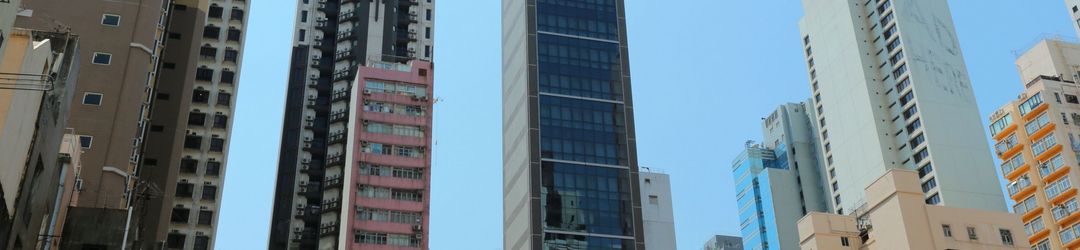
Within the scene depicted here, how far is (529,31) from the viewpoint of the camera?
120562 millimetres

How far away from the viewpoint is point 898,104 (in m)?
122

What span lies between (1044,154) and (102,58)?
229 ft

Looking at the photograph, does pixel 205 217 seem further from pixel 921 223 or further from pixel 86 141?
pixel 921 223

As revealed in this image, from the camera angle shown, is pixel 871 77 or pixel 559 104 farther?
pixel 871 77

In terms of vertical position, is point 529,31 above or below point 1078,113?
above

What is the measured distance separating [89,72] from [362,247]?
3277 centimetres

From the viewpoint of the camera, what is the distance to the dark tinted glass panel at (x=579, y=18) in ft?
397

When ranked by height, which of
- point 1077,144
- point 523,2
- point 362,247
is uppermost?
point 523,2

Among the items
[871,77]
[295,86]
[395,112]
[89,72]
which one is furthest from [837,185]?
[89,72]

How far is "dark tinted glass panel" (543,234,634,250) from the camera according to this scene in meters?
108

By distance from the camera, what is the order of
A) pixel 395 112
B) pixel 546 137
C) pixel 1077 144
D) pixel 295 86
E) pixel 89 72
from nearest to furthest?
1. pixel 89 72
2. pixel 1077 144
3. pixel 395 112
4. pixel 546 137
5. pixel 295 86

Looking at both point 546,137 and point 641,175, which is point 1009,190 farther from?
point 546,137

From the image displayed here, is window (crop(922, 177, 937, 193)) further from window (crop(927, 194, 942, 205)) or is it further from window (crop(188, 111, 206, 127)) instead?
window (crop(188, 111, 206, 127))

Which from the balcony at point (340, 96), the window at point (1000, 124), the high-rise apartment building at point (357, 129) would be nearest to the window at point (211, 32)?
the high-rise apartment building at point (357, 129)
